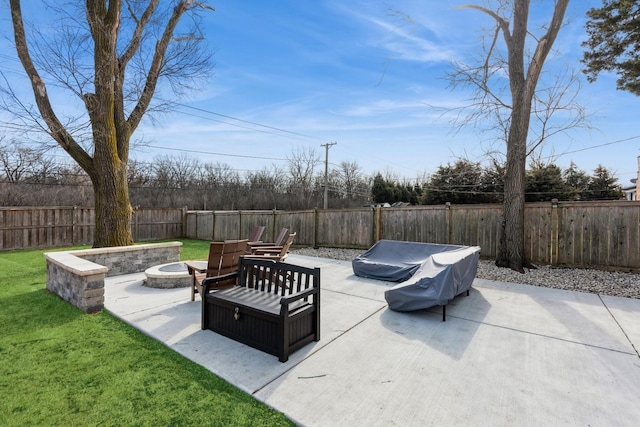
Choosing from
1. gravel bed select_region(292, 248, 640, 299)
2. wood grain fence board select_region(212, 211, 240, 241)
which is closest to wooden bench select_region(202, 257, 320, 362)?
gravel bed select_region(292, 248, 640, 299)

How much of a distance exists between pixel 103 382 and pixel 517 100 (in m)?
8.82

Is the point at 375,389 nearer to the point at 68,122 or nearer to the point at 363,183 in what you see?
the point at 68,122

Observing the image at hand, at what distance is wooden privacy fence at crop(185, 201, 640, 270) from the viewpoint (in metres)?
6.25

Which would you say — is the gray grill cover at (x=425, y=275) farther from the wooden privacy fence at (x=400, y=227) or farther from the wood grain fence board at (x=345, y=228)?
the wood grain fence board at (x=345, y=228)

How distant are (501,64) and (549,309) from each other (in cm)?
630

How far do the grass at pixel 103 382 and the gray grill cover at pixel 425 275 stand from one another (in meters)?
2.44

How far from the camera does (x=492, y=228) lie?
759 cm

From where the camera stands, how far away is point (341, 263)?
26.2 feet

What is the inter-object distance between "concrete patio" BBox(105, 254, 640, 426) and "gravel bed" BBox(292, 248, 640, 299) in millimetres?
796

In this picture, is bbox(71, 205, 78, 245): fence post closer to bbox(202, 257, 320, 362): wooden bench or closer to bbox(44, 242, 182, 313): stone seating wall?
bbox(44, 242, 182, 313): stone seating wall

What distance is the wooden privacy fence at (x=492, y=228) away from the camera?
246 inches

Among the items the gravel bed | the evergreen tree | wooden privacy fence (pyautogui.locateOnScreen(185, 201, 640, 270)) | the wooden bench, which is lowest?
the gravel bed

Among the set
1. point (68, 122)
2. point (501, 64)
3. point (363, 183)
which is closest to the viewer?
point (68, 122)

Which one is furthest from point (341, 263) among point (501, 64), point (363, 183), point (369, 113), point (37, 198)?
point (363, 183)
